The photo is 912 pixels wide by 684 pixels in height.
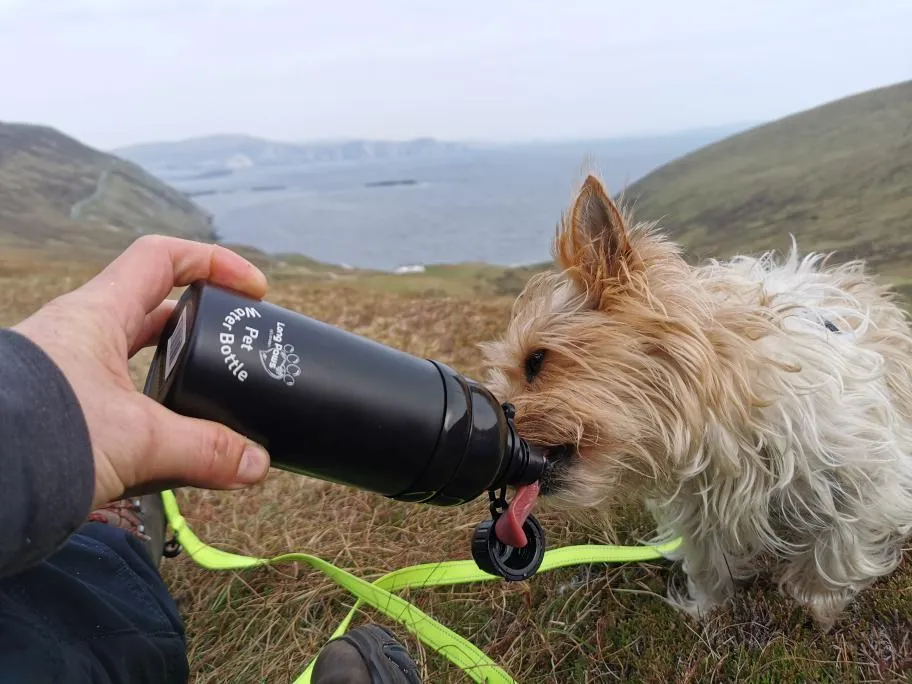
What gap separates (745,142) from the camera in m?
12.9

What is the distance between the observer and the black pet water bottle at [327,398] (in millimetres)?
1289

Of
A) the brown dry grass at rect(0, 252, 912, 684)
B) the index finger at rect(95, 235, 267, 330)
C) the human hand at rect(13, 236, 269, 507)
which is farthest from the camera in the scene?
the brown dry grass at rect(0, 252, 912, 684)

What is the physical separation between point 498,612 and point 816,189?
24.7ft

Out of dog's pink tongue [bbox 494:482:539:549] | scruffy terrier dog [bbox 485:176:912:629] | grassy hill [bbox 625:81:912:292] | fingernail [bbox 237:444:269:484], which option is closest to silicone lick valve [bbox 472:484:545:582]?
dog's pink tongue [bbox 494:482:539:549]

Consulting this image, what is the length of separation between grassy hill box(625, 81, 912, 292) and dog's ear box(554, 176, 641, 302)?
6.60ft

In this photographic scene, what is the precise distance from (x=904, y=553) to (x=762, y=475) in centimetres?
84

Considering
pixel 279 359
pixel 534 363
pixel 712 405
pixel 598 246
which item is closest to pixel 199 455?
pixel 279 359

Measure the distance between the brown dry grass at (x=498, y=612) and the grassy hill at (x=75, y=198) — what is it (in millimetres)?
17289

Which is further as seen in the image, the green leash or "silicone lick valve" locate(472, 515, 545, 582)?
the green leash

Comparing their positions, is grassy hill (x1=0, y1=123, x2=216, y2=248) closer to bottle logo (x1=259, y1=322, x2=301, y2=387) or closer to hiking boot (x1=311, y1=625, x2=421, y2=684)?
hiking boot (x1=311, y1=625, x2=421, y2=684)

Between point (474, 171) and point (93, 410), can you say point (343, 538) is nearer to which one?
point (93, 410)

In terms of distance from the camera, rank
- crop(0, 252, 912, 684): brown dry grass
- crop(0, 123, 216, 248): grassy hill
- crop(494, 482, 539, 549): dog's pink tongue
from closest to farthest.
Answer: crop(494, 482, 539, 549): dog's pink tongue, crop(0, 252, 912, 684): brown dry grass, crop(0, 123, 216, 248): grassy hill

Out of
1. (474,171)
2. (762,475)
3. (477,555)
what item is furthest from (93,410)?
(474,171)

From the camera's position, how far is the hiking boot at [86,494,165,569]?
2.78 m
